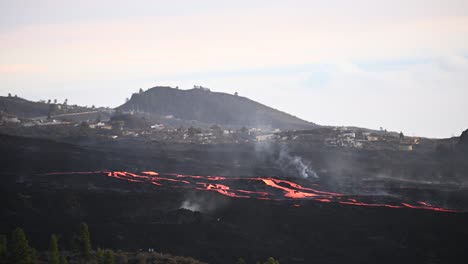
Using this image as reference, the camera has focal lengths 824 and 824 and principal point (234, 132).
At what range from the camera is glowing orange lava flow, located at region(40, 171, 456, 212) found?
81188 mm

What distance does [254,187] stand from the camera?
9369cm

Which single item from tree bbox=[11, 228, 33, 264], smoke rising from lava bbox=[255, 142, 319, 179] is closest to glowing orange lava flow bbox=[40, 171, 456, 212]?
smoke rising from lava bbox=[255, 142, 319, 179]

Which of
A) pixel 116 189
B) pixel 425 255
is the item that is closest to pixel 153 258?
pixel 425 255

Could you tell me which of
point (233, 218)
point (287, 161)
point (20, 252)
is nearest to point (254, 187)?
point (233, 218)

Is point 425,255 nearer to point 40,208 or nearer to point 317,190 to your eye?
point 317,190

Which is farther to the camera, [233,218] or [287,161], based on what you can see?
[287,161]

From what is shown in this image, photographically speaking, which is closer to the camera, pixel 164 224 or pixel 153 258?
pixel 153 258

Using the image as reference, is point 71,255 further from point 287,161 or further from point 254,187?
point 287,161

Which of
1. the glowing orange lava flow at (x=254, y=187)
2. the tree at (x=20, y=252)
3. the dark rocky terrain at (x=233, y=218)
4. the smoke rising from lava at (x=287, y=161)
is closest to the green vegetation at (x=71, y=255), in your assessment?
the tree at (x=20, y=252)

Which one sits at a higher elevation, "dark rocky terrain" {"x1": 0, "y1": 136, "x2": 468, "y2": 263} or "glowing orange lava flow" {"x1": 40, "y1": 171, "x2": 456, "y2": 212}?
A: "glowing orange lava flow" {"x1": 40, "y1": 171, "x2": 456, "y2": 212}

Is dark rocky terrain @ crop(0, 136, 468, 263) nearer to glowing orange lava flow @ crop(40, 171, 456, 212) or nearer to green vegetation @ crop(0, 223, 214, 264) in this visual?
glowing orange lava flow @ crop(40, 171, 456, 212)

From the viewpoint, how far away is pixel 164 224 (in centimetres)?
7350

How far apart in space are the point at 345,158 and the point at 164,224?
60.3m

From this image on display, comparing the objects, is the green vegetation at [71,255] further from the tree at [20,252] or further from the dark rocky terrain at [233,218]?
the dark rocky terrain at [233,218]
